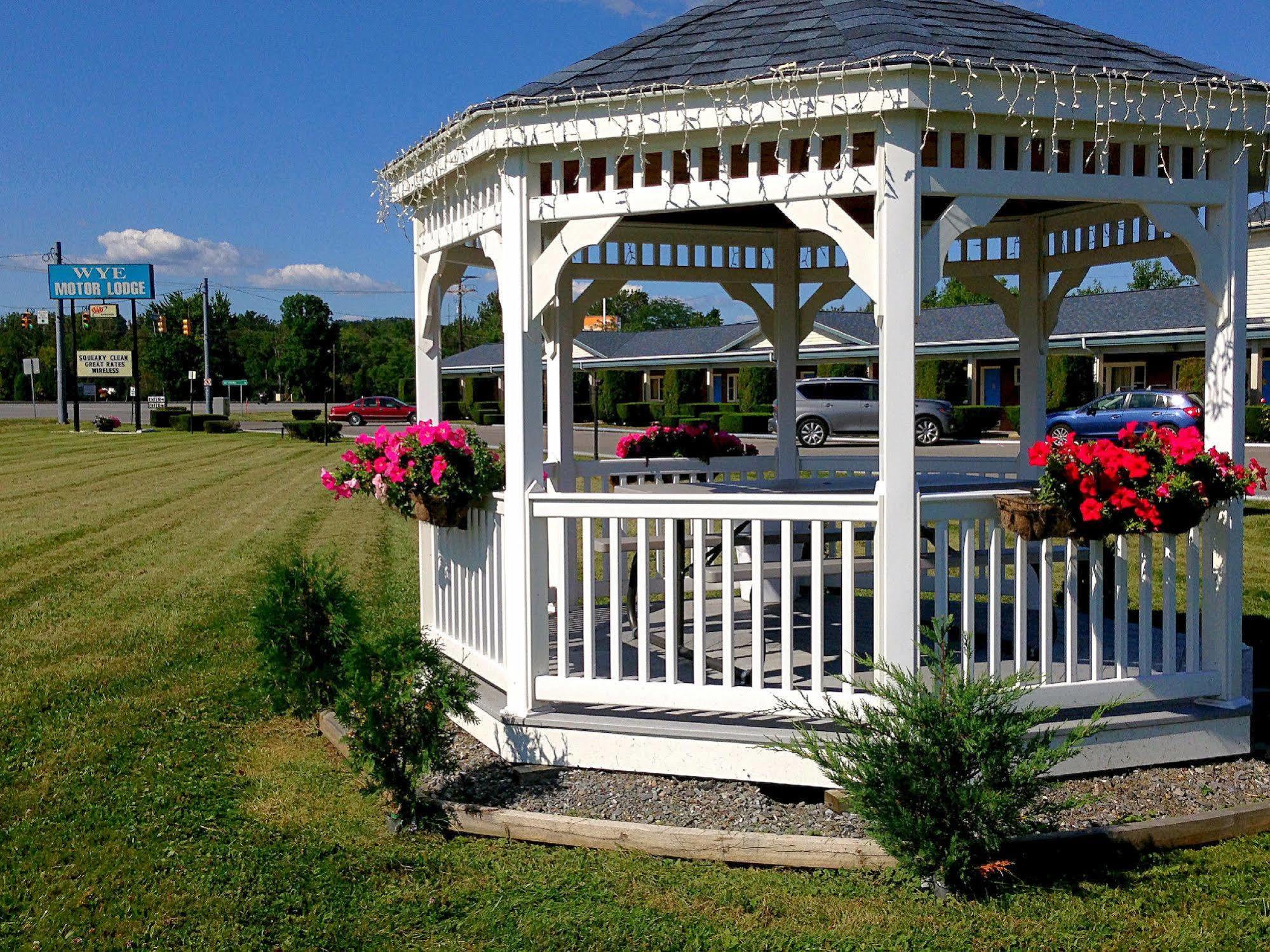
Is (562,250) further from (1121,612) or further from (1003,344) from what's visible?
(1003,344)

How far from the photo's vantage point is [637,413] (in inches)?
1772

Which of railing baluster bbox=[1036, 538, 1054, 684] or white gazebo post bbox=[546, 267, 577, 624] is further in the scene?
white gazebo post bbox=[546, 267, 577, 624]

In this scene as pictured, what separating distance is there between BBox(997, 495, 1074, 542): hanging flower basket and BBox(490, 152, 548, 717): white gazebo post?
2058 mm

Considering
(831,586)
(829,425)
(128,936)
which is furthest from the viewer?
(829,425)

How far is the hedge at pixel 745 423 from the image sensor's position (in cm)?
3594

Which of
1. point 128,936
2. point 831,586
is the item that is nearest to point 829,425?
point 831,586

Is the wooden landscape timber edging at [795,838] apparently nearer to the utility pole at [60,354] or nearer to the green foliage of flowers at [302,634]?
the green foliage of flowers at [302,634]

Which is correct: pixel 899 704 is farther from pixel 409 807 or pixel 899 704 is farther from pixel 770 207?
pixel 770 207

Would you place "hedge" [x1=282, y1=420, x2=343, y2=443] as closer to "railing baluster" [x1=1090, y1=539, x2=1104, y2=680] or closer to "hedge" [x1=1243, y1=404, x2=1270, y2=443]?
"hedge" [x1=1243, y1=404, x2=1270, y2=443]

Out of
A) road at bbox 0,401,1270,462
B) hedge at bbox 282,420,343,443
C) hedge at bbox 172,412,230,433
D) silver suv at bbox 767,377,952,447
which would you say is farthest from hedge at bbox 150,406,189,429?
silver suv at bbox 767,377,952,447

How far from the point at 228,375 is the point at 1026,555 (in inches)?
3305

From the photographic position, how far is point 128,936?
369 centimetres

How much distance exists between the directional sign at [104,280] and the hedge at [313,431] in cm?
1079

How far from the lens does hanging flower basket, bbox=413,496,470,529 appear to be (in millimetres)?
5809
